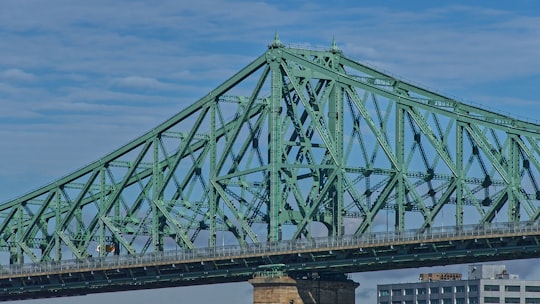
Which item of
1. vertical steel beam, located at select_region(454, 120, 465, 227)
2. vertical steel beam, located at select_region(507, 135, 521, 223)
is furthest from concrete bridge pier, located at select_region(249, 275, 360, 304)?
vertical steel beam, located at select_region(507, 135, 521, 223)

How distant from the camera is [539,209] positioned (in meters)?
171

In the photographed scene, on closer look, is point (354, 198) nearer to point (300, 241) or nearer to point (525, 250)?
point (300, 241)

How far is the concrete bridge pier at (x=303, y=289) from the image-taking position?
18262cm

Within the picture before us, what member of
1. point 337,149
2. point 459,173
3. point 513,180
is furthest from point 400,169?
point 513,180

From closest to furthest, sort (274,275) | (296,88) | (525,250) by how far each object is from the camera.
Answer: (525,250)
(274,275)
(296,88)

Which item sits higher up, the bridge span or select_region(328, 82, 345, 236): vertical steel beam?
select_region(328, 82, 345, 236): vertical steel beam

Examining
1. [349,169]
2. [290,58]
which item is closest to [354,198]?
[349,169]

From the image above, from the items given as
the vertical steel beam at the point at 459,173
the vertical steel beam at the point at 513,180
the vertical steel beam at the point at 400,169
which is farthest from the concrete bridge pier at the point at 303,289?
the vertical steel beam at the point at 513,180

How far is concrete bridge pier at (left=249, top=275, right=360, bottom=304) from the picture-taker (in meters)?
183

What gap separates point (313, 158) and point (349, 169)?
16.3ft

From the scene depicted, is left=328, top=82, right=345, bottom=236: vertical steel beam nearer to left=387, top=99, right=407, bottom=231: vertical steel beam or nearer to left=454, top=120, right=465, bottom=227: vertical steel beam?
left=387, top=99, right=407, bottom=231: vertical steel beam

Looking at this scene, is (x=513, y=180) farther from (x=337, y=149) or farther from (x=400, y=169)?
(x=337, y=149)

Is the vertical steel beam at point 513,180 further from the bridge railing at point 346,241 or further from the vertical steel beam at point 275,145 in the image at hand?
the vertical steel beam at point 275,145

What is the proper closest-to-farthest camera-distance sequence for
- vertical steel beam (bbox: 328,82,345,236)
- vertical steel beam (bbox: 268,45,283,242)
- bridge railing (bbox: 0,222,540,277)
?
bridge railing (bbox: 0,222,540,277) → vertical steel beam (bbox: 328,82,345,236) → vertical steel beam (bbox: 268,45,283,242)
